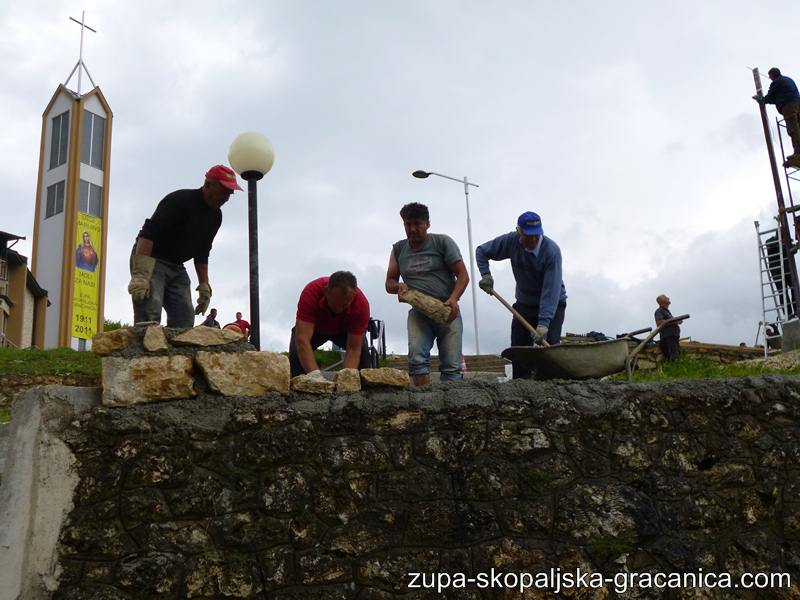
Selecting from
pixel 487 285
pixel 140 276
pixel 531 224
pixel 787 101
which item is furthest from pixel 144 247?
pixel 787 101

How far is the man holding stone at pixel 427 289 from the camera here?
17.0 ft

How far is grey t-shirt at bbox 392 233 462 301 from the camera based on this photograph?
17.6ft

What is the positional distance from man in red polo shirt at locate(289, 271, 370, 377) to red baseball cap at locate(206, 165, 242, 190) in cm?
84

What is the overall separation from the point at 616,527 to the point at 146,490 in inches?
91.4

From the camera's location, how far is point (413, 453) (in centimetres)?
391

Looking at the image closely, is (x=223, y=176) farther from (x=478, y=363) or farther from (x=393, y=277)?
(x=478, y=363)

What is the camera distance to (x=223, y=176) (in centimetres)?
506

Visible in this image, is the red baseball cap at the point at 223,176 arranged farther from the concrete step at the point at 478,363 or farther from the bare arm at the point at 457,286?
the concrete step at the point at 478,363

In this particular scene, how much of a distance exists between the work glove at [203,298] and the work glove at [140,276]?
494mm

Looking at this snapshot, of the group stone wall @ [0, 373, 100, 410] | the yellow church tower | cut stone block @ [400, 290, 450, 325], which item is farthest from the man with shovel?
the yellow church tower

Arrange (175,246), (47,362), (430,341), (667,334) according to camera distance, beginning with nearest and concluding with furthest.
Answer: (175,246) < (430,341) < (667,334) < (47,362)

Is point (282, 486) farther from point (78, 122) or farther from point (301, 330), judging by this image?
point (78, 122)

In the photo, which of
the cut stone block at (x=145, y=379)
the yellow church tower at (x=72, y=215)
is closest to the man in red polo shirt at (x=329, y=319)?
the cut stone block at (x=145, y=379)

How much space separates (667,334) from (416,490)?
8.88m
